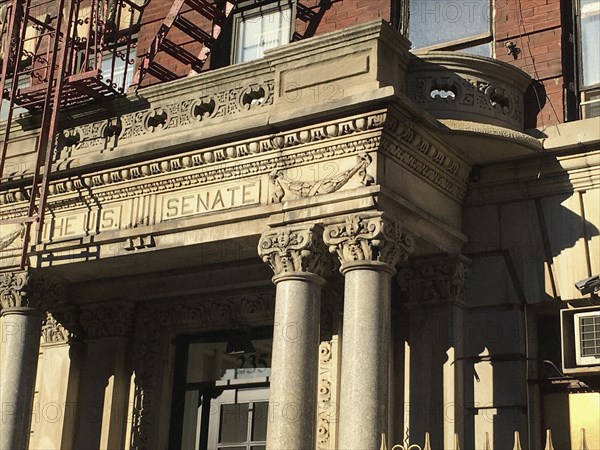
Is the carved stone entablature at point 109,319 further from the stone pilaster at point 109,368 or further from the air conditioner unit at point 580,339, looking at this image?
the air conditioner unit at point 580,339

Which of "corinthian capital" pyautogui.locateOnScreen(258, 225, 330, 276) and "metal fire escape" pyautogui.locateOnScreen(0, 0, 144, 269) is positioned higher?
"metal fire escape" pyautogui.locateOnScreen(0, 0, 144, 269)

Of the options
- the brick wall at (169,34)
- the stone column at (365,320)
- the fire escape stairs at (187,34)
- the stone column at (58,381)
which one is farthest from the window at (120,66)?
the stone column at (365,320)

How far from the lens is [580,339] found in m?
13.2

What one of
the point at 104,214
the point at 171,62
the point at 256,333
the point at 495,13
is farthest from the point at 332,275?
the point at 171,62

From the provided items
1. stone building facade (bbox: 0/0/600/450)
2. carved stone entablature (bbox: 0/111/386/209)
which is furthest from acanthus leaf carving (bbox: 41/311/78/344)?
carved stone entablature (bbox: 0/111/386/209)

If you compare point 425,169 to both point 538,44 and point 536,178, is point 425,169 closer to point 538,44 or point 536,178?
point 536,178

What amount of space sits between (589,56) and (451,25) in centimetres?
206

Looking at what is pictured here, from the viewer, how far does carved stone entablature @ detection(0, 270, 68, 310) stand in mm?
15273

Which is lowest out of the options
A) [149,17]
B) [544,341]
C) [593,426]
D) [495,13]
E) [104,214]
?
[593,426]

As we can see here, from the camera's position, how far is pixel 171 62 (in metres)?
18.4

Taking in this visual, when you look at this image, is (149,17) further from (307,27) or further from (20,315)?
(20,315)

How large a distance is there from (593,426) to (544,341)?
123cm

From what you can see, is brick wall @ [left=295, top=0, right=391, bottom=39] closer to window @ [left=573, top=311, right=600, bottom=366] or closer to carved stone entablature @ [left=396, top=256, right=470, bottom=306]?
carved stone entablature @ [left=396, top=256, right=470, bottom=306]

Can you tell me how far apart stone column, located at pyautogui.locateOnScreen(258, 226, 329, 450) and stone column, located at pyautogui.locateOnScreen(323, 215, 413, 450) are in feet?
1.10
